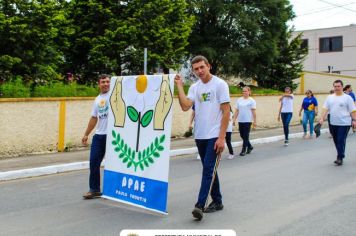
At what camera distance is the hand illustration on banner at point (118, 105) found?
270 inches

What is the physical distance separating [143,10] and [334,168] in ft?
31.4

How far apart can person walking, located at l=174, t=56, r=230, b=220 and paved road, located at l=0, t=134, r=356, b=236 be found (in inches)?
19.3

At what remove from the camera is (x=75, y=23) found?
17.8m

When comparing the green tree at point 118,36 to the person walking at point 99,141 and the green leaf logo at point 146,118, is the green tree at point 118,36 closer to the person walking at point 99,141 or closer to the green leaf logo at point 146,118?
the person walking at point 99,141

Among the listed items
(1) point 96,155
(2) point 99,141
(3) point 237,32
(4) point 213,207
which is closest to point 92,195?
(1) point 96,155

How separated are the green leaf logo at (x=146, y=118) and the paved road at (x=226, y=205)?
3.80 feet

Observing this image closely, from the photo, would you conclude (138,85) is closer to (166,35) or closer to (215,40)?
(166,35)

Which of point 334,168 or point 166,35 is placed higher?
point 166,35

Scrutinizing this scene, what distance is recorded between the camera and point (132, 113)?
6691 millimetres

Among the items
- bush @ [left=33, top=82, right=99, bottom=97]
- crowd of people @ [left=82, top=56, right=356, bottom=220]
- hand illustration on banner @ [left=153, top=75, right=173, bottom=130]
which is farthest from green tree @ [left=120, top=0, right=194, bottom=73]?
hand illustration on banner @ [left=153, top=75, right=173, bottom=130]

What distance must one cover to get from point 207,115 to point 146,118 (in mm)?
882

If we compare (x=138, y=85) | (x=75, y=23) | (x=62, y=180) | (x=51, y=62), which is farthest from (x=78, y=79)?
(x=138, y=85)

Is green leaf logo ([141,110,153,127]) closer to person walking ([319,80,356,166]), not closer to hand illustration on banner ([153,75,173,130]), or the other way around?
hand illustration on banner ([153,75,173,130])

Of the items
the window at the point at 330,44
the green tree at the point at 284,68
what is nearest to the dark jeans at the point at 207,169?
the green tree at the point at 284,68
